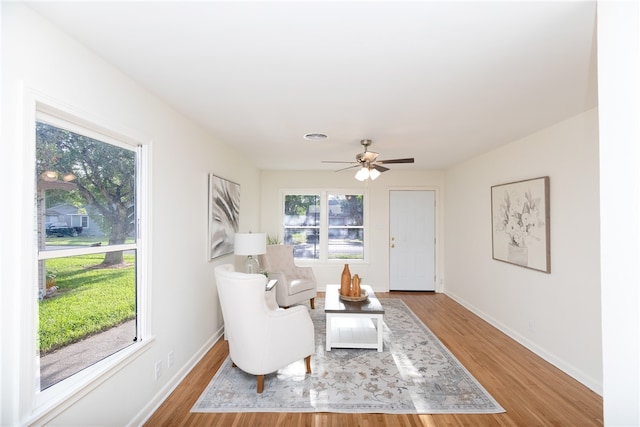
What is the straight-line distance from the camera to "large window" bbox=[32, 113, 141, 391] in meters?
1.51

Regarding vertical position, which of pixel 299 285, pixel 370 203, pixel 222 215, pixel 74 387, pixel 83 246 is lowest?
pixel 299 285

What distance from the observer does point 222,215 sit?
366cm

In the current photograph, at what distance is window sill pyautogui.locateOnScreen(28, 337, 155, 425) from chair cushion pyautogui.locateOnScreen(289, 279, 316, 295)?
96.3 inches

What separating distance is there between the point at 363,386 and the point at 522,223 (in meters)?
2.54

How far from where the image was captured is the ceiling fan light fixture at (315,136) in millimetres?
3368

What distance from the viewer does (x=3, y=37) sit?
4.10ft

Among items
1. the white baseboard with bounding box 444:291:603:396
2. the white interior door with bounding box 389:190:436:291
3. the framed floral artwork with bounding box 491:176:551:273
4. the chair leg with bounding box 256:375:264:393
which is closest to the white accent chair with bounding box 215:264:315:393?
the chair leg with bounding box 256:375:264:393

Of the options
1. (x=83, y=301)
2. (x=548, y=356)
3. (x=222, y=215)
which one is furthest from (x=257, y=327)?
(x=548, y=356)

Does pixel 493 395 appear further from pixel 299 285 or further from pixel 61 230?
pixel 61 230

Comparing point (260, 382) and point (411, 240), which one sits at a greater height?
point (411, 240)

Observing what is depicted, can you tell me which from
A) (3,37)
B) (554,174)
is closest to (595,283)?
(554,174)

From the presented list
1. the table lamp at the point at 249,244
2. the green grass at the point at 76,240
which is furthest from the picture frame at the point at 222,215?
the green grass at the point at 76,240

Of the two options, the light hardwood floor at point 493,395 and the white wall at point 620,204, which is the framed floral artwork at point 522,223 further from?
the white wall at point 620,204

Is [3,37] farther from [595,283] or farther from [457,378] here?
[595,283]
